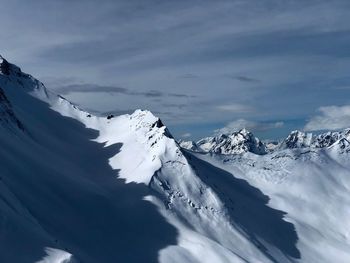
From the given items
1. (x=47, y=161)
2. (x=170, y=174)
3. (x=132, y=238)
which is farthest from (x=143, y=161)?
(x=132, y=238)

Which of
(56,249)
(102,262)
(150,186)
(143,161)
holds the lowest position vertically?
(56,249)

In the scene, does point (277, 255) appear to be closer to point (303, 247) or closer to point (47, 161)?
point (303, 247)

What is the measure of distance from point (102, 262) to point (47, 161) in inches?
1727

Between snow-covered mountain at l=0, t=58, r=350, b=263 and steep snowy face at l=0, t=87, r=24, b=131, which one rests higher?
steep snowy face at l=0, t=87, r=24, b=131

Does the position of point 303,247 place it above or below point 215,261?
above

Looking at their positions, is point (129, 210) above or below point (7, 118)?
below

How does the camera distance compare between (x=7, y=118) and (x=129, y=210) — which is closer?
(x=129, y=210)

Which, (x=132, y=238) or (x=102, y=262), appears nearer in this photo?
(x=102, y=262)

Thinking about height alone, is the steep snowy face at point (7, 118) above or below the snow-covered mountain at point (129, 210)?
above

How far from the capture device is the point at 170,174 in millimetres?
159750

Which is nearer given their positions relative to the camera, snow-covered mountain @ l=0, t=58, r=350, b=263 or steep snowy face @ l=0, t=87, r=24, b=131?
snow-covered mountain @ l=0, t=58, r=350, b=263

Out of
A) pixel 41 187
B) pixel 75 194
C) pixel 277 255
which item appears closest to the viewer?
pixel 41 187

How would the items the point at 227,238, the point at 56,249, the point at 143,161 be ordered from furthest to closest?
the point at 143,161, the point at 227,238, the point at 56,249

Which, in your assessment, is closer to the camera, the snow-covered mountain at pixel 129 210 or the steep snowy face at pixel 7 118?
the snow-covered mountain at pixel 129 210
